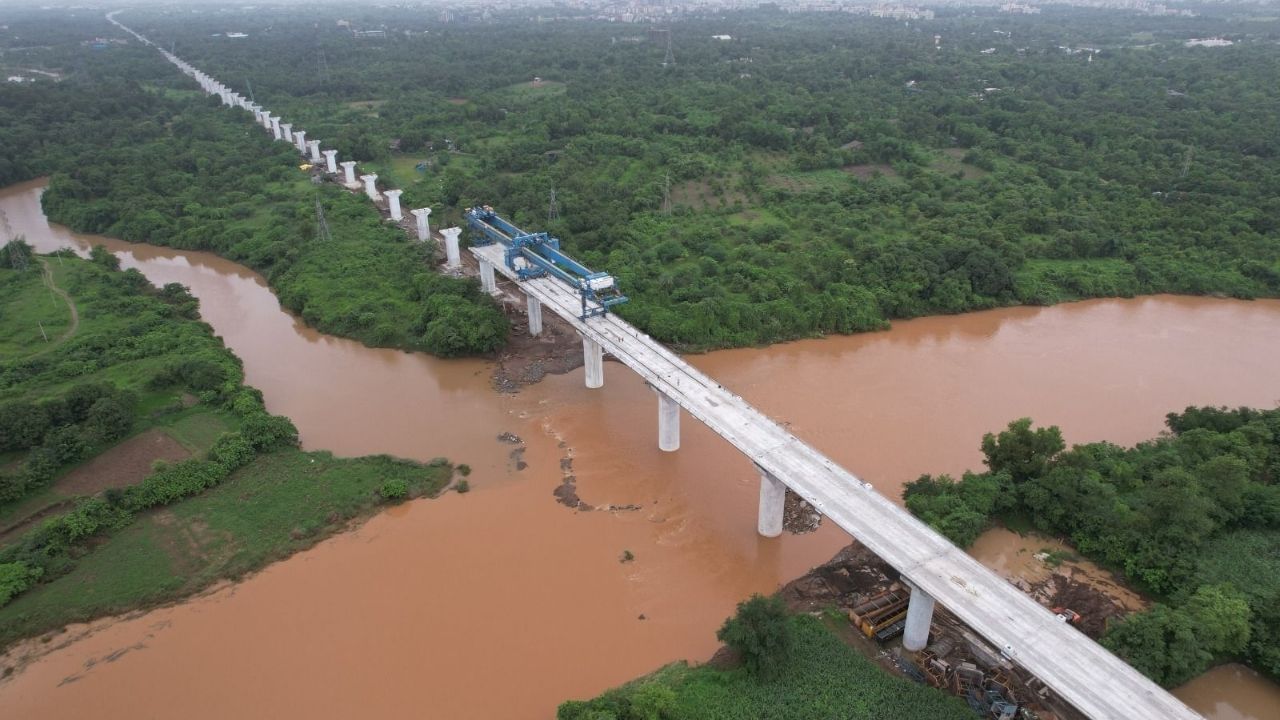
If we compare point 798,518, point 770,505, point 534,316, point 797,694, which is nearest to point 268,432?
point 534,316

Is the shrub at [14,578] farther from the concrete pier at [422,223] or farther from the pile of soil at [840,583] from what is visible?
the concrete pier at [422,223]

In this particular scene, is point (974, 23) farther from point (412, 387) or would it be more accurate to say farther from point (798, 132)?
point (412, 387)

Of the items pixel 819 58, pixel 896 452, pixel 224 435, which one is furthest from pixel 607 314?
pixel 819 58

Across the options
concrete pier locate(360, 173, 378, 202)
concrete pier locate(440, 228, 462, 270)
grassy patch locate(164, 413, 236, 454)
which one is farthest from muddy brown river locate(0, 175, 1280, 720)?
concrete pier locate(360, 173, 378, 202)

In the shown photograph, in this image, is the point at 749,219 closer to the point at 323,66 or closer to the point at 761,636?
the point at 761,636

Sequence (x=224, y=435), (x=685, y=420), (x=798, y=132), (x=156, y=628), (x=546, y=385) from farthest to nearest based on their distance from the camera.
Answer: (x=798, y=132) → (x=546, y=385) → (x=685, y=420) → (x=224, y=435) → (x=156, y=628)

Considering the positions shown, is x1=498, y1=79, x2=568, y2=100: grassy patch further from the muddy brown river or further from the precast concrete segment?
the precast concrete segment

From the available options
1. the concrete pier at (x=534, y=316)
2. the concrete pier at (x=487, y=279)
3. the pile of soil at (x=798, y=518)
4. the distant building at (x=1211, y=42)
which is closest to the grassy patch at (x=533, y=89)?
the concrete pier at (x=487, y=279)
